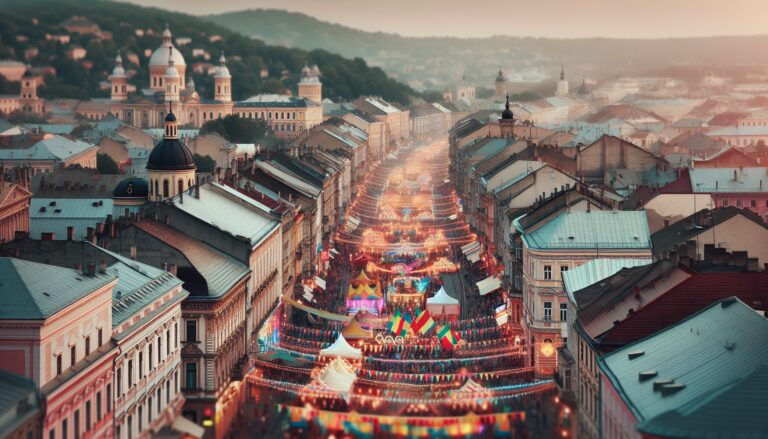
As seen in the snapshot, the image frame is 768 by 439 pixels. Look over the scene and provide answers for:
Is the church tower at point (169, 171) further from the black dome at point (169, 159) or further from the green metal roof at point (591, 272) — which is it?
the green metal roof at point (591, 272)

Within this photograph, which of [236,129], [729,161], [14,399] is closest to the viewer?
[14,399]

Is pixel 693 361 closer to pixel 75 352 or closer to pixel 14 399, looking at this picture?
pixel 75 352

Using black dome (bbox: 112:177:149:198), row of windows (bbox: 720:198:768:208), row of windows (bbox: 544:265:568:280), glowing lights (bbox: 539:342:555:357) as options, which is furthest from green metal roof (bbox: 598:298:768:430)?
row of windows (bbox: 720:198:768:208)

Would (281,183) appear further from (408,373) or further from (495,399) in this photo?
(495,399)

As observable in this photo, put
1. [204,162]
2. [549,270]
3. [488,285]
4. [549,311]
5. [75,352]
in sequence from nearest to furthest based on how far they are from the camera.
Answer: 1. [75,352]
2. [549,311]
3. [549,270]
4. [488,285]
5. [204,162]

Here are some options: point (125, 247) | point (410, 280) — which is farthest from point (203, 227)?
point (410, 280)

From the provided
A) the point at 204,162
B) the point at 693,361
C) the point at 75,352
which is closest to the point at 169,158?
the point at 75,352
